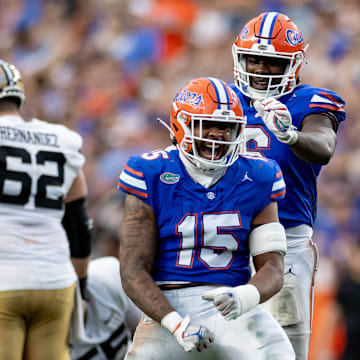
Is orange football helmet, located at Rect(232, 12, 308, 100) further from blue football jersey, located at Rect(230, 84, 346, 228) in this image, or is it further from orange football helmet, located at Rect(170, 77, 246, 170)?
orange football helmet, located at Rect(170, 77, 246, 170)

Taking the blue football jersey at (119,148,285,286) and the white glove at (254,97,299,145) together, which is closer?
the blue football jersey at (119,148,285,286)

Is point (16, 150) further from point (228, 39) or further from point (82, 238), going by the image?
point (228, 39)

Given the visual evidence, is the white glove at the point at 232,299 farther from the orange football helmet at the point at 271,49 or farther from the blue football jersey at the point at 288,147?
the orange football helmet at the point at 271,49

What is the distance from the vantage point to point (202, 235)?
2850 mm

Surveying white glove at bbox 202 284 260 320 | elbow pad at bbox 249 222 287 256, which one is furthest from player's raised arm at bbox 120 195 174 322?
elbow pad at bbox 249 222 287 256

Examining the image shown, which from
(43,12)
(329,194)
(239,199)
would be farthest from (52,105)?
(239,199)

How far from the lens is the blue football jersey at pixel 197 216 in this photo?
2857 mm

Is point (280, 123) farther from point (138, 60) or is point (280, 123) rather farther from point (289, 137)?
point (138, 60)

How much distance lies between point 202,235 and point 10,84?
5.10ft

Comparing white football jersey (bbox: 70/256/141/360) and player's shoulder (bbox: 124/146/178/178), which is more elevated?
player's shoulder (bbox: 124/146/178/178)

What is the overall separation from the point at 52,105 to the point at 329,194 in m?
3.57

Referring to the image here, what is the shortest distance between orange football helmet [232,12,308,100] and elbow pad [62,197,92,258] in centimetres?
109

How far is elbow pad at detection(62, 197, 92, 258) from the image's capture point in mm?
3973

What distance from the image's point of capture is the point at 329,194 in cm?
772
